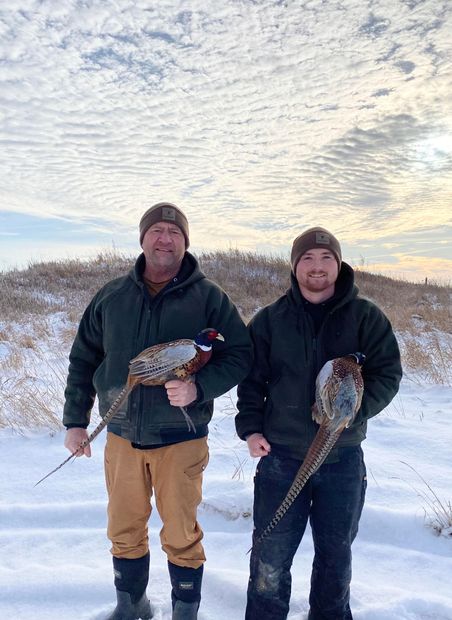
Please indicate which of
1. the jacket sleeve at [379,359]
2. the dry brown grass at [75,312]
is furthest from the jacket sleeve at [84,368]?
the dry brown grass at [75,312]

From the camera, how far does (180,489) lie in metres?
2.78

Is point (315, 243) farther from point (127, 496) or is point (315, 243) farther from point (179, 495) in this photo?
point (127, 496)

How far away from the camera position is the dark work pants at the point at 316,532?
2639 millimetres

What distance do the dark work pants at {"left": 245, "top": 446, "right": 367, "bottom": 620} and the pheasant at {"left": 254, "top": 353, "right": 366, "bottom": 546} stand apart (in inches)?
7.0

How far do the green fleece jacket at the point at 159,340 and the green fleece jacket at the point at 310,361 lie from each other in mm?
224

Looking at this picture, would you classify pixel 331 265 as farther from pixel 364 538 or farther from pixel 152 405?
pixel 364 538

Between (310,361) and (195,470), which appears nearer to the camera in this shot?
(310,361)

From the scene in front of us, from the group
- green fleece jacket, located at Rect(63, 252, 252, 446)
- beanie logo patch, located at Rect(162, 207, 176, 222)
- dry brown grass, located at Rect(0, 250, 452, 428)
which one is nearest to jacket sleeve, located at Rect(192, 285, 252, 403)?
green fleece jacket, located at Rect(63, 252, 252, 446)

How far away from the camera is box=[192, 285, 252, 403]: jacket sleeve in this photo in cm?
269

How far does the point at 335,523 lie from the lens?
2.63 metres

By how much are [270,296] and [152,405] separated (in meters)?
15.9

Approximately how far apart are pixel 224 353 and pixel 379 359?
2.87ft

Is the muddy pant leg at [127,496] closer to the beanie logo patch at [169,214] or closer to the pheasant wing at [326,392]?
the pheasant wing at [326,392]

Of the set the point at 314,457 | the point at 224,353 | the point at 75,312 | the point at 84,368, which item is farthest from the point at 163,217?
the point at 75,312
